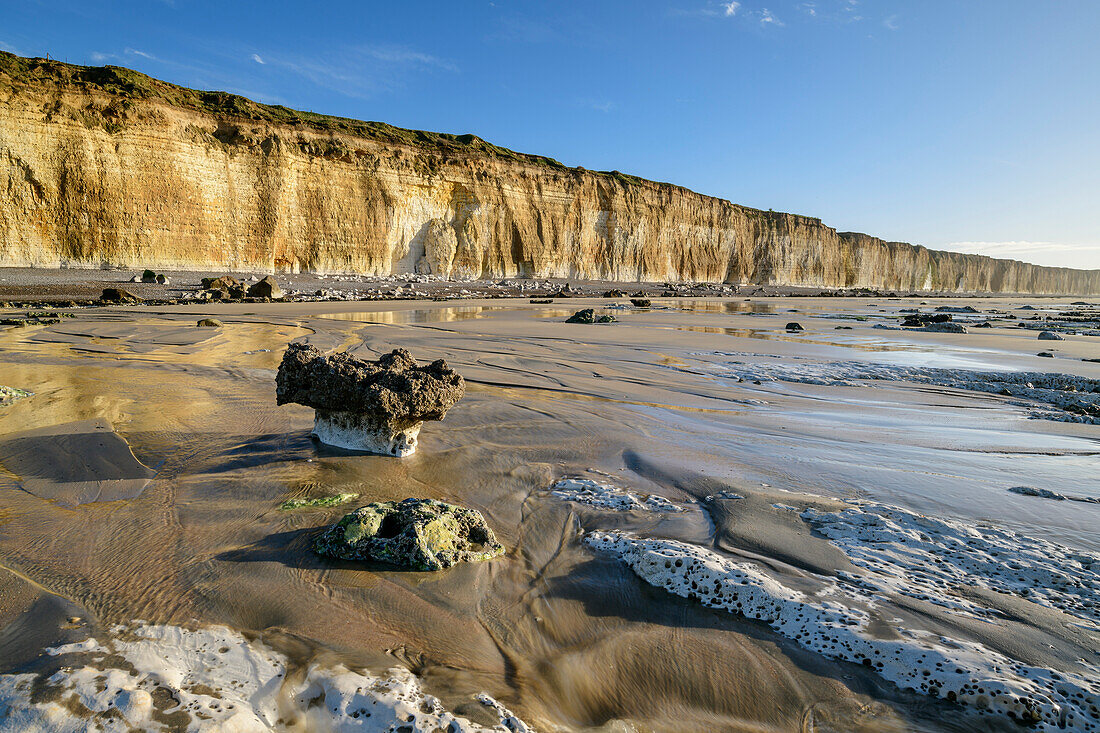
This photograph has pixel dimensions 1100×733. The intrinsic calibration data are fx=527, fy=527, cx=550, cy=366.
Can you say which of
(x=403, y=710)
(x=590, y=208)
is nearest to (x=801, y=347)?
(x=403, y=710)

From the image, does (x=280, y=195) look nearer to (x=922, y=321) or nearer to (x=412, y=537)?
(x=922, y=321)

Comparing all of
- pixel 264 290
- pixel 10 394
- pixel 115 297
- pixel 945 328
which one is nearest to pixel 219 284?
pixel 264 290

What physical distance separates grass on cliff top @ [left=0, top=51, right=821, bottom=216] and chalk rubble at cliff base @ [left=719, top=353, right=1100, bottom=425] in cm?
2909

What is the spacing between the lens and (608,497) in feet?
9.85

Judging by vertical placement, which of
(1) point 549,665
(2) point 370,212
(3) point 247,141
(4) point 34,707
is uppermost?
(3) point 247,141

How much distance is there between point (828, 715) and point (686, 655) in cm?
43

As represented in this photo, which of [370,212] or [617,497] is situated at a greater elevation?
[370,212]

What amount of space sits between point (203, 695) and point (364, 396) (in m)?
2.07

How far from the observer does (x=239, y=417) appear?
13.5 ft

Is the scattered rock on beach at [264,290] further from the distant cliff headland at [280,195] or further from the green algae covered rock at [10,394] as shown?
the green algae covered rock at [10,394]

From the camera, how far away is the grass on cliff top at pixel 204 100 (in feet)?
69.8

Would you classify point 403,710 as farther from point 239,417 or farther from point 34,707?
point 239,417

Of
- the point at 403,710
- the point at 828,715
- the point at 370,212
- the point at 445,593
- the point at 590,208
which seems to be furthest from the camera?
the point at 590,208

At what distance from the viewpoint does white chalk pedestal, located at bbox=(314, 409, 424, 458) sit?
3.50 m
